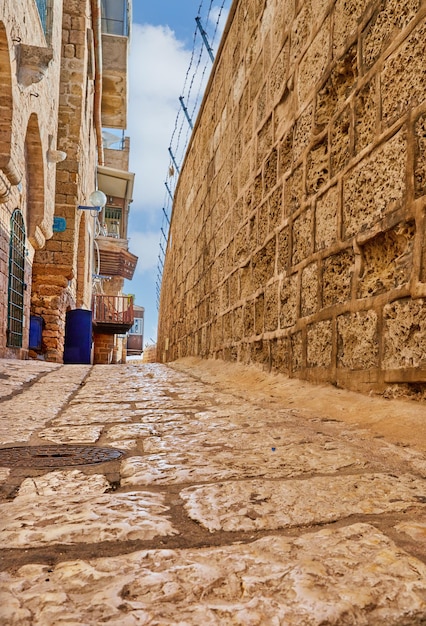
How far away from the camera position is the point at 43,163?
761 cm

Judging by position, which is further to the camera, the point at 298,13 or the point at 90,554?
the point at 298,13

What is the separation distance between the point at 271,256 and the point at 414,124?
1.84 m

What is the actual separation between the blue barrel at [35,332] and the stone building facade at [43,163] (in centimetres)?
7

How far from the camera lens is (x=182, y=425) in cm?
221

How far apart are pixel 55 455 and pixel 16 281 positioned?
620 cm

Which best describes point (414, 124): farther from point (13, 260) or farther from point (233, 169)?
point (13, 260)

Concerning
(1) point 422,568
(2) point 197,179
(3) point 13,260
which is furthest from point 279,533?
(2) point 197,179

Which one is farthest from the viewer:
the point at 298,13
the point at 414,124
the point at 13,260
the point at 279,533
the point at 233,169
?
the point at 13,260

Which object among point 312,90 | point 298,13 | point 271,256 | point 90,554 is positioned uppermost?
point 298,13

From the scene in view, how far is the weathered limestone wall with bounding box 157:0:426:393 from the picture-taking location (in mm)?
1986

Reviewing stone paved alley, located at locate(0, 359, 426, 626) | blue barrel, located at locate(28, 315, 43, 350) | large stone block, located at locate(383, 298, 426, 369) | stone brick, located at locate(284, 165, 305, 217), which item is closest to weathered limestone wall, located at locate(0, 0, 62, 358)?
blue barrel, located at locate(28, 315, 43, 350)

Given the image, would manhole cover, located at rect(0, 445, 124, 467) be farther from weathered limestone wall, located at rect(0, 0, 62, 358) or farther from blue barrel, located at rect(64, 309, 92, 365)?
blue barrel, located at rect(64, 309, 92, 365)

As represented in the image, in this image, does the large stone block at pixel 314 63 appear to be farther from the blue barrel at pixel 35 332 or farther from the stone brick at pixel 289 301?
the blue barrel at pixel 35 332

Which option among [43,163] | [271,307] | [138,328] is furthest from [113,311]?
[271,307]
